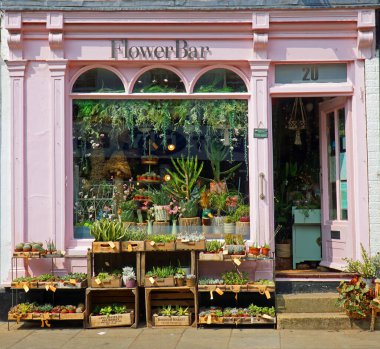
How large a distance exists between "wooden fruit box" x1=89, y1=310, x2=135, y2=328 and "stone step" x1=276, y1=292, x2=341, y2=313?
6.76 feet

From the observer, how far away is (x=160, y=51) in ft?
31.9

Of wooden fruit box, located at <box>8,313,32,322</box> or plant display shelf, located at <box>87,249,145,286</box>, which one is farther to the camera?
plant display shelf, located at <box>87,249,145,286</box>

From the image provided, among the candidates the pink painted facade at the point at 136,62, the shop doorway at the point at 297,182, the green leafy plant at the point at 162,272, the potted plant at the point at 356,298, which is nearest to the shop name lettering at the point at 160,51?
the pink painted facade at the point at 136,62

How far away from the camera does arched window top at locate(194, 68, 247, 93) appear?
9.86 meters

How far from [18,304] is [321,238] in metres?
Result: 4.78

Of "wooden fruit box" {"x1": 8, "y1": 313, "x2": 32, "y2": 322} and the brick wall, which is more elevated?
the brick wall

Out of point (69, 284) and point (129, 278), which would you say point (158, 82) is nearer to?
point (129, 278)

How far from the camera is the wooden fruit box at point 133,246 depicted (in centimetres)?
918

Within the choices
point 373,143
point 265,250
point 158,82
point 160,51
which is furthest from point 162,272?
point 373,143

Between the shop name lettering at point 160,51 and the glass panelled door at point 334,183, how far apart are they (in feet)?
7.39

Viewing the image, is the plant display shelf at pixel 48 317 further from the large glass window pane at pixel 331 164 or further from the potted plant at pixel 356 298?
the large glass window pane at pixel 331 164

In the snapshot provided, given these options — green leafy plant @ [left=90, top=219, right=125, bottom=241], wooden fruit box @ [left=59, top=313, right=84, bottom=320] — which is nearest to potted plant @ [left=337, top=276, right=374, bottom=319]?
green leafy plant @ [left=90, top=219, right=125, bottom=241]

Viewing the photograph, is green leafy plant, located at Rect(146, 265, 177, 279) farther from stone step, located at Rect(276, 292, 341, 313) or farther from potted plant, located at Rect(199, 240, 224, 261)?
stone step, located at Rect(276, 292, 341, 313)

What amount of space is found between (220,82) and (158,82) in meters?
0.91
